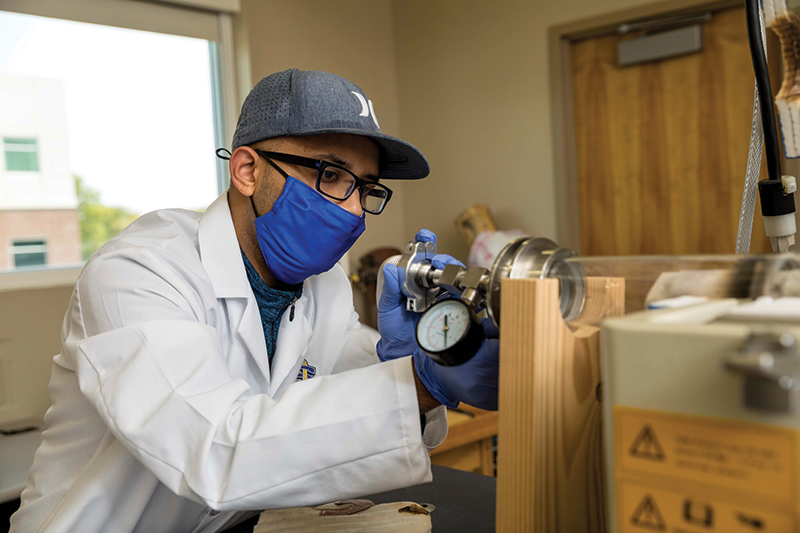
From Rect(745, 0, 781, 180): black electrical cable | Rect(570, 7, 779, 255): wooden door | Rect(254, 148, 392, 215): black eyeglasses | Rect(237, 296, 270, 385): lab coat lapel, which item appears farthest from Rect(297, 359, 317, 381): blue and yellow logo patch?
Rect(570, 7, 779, 255): wooden door

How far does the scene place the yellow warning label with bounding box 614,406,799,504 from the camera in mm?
409

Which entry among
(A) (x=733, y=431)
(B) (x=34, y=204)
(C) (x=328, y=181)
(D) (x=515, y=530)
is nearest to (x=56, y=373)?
(C) (x=328, y=181)

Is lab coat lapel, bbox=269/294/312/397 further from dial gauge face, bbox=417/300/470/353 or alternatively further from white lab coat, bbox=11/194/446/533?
dial gauge face, bbox=417/300/470/353

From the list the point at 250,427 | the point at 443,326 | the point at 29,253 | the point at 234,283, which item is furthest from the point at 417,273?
the point at 29,253

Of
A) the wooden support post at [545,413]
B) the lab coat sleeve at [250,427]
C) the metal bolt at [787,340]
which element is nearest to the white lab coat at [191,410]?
the lab coat sleeve at [250,427]

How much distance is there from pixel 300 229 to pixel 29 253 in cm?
178

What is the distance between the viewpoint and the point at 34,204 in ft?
8.41

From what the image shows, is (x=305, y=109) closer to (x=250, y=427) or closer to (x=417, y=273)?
(x=417, y=273)

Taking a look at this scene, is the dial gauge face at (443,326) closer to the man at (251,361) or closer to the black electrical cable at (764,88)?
the man at (251,361)

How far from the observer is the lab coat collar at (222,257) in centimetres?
121

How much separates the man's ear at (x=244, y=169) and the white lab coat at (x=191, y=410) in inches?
2.1

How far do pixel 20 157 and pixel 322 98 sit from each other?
1.86m

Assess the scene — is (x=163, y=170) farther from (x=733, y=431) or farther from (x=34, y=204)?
(x=733, y=431)

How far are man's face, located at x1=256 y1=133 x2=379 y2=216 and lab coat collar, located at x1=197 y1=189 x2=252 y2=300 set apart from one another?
12cm
